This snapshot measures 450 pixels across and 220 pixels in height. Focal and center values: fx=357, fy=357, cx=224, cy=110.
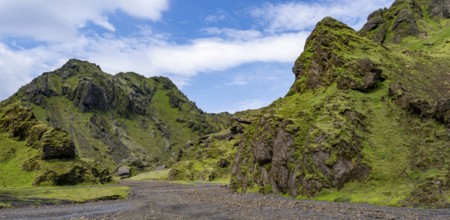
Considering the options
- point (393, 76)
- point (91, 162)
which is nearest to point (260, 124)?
point (393, 76)

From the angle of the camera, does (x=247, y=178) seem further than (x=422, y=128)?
Yes

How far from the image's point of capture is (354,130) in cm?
6284

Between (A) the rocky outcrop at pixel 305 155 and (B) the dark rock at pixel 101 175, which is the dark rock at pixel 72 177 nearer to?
(B) the dark rock at pixel 101 175

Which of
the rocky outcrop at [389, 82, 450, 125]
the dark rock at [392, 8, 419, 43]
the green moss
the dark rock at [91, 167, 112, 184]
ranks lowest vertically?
the dark rock at [91, 167, 112, 184]

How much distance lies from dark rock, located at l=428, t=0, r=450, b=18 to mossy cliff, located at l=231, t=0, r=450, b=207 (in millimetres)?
76220

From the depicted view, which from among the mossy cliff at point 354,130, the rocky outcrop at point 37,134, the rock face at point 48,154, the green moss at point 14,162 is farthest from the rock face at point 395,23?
the green moss at point 14,162

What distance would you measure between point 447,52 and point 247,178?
80.7 metres

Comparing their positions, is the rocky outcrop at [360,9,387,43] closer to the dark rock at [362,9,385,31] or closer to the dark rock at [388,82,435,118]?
the dark rock at [362,9,385,31]

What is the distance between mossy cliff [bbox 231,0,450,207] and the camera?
5212 centimetres

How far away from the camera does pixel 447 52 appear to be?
11356 centimetres

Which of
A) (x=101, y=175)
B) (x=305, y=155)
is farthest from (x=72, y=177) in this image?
(x=305, y=155)

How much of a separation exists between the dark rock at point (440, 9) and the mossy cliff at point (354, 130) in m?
76.2

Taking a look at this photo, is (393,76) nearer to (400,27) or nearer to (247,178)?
(247,178)

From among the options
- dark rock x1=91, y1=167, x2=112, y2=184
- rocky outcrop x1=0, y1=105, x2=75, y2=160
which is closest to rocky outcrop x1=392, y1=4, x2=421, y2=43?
dark rock x1=91, y1=167, x2=112, y2=184
